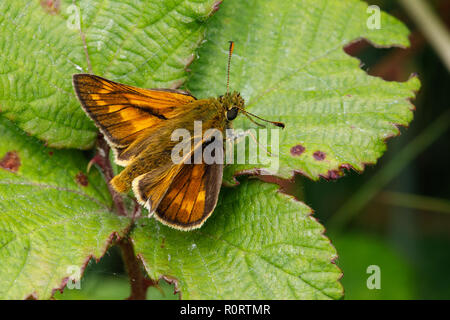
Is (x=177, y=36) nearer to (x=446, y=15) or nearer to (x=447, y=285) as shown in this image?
(x=446, y=15)

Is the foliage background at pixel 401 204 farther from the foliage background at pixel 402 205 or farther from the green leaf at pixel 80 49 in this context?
the green leaf at pixel 80 49

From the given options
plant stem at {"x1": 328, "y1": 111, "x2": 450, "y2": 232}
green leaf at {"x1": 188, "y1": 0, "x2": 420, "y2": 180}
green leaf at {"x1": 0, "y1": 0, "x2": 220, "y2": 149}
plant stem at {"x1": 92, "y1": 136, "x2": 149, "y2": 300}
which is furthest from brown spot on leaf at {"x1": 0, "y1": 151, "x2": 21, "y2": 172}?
plant stem at {"x1": 328, "y1": 111, "x2": 450, "y2": 232}

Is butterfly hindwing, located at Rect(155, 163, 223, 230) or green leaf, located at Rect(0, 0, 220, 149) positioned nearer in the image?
butterfly hindwing, located at Rect(155, 163, 223, 230)

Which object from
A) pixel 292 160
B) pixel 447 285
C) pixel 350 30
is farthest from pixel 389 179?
pixel 292 160

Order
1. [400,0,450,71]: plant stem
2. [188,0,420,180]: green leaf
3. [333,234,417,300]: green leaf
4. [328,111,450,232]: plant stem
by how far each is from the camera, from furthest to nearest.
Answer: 1. [328,111,450,232]: plant stem
2. [333,234,417,300]: green leaf
3. [400,0,450,71]: plant stem
4. [188,0,420,180]: green leaf

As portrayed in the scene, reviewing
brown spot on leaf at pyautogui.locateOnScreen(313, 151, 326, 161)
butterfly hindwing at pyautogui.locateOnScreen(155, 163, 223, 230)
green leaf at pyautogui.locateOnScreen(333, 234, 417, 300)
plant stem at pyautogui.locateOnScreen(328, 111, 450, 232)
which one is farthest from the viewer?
plant stem at pyautogui.locateOnScreen(328, 111, 450, 232)

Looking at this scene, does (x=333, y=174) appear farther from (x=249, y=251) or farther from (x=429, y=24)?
(x=429, y=24)

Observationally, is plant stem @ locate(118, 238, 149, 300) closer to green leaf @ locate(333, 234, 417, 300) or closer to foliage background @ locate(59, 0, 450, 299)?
foliage background @ locate(59, 0, 450, 299)

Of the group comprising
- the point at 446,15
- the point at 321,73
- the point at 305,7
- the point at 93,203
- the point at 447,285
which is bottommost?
the point at 447,285
